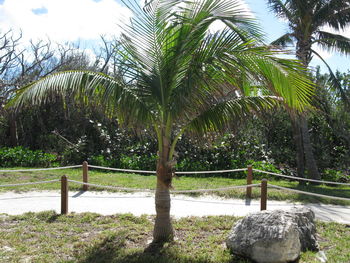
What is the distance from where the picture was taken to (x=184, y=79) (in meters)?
5.03

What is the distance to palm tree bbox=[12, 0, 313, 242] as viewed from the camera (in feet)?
15.8

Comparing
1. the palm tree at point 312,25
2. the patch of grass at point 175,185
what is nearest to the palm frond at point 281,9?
the palm tree at point 312,25

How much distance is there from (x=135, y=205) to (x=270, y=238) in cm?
431

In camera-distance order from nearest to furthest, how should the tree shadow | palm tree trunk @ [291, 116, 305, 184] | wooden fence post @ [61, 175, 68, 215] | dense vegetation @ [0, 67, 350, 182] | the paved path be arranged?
1. the tree shadow
2. wooden fence post @ [61, 175, 68, 215]
3. the paved path
4. palm tree trunk @ [291, 116, 305, 184]
5. dense vegetation @ [0, 67, 350, 182]

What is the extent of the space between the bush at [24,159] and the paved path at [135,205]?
569cm

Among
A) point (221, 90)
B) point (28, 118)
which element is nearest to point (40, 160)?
point (28, 118)

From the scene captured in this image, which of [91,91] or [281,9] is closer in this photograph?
[91,91]

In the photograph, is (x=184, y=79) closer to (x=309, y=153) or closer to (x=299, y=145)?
(x=309, y=153)

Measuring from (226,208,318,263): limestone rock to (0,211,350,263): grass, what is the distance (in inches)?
8.6

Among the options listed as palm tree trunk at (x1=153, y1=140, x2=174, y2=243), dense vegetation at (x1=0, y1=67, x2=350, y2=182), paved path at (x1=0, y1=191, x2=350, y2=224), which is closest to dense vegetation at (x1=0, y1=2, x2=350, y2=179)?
dense vegetation at (x1=0, y1=67, x2=350, y2=182)

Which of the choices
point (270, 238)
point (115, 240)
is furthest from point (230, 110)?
point (115, 240)

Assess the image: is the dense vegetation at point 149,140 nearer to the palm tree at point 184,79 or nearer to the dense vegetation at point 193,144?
the dense vegetation at point 193,144

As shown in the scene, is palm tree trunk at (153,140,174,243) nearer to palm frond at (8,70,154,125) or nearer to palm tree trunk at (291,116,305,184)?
palm frond at (8,70,154,125)

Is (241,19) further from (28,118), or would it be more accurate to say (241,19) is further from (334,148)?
(28,118)
